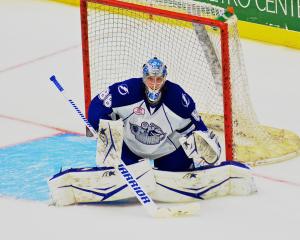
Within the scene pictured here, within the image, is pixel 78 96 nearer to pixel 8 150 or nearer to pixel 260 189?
pixel 8 150

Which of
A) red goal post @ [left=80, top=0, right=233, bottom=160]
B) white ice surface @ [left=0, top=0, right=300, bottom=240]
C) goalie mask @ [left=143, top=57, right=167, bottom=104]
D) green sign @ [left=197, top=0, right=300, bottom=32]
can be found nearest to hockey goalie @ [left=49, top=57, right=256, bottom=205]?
goalie mask @ [left=143, top=57, right=167, bottom=104]

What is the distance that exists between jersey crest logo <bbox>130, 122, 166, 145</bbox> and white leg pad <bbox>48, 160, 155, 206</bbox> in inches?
10.0

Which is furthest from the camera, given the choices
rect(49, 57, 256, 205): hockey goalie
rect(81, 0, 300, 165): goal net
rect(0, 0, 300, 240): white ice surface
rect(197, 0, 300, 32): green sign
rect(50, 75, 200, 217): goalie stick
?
rect(197, 0, 300, 32): green sign

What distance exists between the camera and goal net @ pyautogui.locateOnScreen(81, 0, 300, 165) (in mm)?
8469

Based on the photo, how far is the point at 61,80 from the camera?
10.7 m

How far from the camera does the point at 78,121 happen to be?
9.72m

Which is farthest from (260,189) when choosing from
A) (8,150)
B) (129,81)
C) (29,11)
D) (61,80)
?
(29,11)

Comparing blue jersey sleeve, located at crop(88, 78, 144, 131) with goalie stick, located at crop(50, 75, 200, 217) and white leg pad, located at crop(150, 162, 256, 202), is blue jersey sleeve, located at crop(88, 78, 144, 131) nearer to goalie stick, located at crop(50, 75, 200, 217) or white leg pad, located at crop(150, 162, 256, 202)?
goalie stick, located at crop(50, 75, 200, 217)

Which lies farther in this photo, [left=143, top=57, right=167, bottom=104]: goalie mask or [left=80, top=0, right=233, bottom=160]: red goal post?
[left=80, top=0, right=233, bottom=160]: red goal post

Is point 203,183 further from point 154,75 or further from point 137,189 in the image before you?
point 154,75

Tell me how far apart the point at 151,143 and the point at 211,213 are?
0.62 meters

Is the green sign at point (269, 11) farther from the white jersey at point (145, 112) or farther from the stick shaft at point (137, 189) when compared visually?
the stick shaft at point (137, 189)

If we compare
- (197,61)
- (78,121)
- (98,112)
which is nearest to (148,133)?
(98,112)

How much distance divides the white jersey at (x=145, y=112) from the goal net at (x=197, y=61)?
1.13 ft
